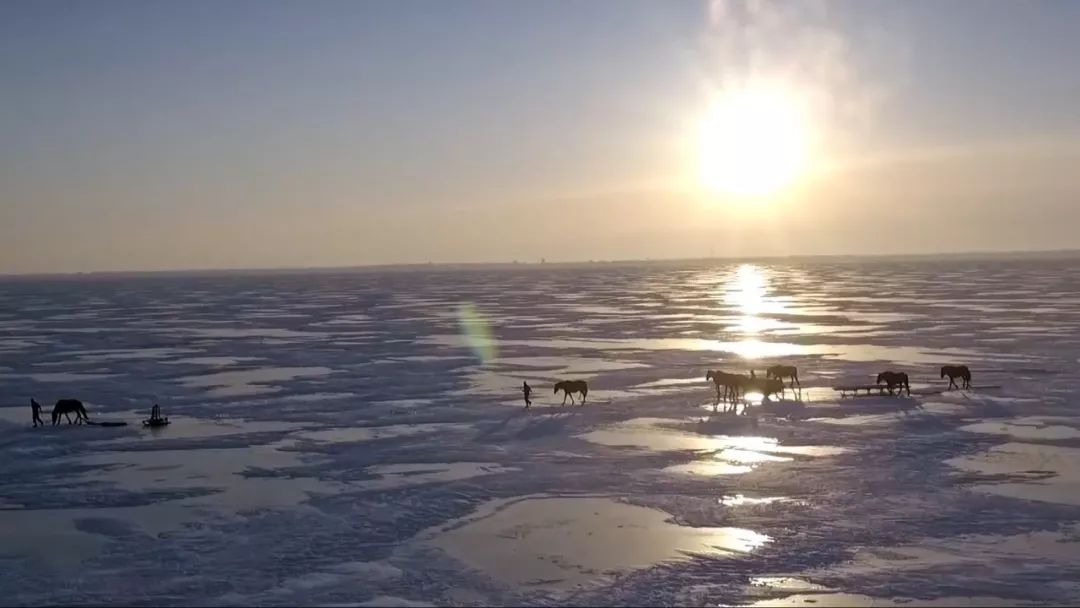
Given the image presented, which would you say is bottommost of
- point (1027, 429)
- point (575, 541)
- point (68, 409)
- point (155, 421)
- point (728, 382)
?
point (575, 541)

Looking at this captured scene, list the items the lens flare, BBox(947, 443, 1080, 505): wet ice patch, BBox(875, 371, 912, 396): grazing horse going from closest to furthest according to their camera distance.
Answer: BBox(947, 443, 1080, 505): wet ice patch → BBox(875, 371, 912, 396): grazing horse → the lens flare

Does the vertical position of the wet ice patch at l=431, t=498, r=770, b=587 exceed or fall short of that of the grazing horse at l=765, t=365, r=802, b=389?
it falls short

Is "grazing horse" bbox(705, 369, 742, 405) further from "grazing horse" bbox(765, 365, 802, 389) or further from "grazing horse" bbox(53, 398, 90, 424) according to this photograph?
"grazing horse" bbox(53, 398, 90, 424)

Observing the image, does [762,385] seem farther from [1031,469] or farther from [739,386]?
[1031,469]

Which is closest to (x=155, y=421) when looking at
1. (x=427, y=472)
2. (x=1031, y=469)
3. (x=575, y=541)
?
(x=427, y=472)

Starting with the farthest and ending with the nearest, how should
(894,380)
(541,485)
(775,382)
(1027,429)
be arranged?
1. (894,380)
2. (775,382)
3. (1027,429)
4. (541,485)

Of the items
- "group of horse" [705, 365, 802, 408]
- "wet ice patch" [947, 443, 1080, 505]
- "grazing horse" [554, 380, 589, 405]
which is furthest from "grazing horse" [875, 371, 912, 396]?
"grazing horse" [554, 380, 589, 405]
